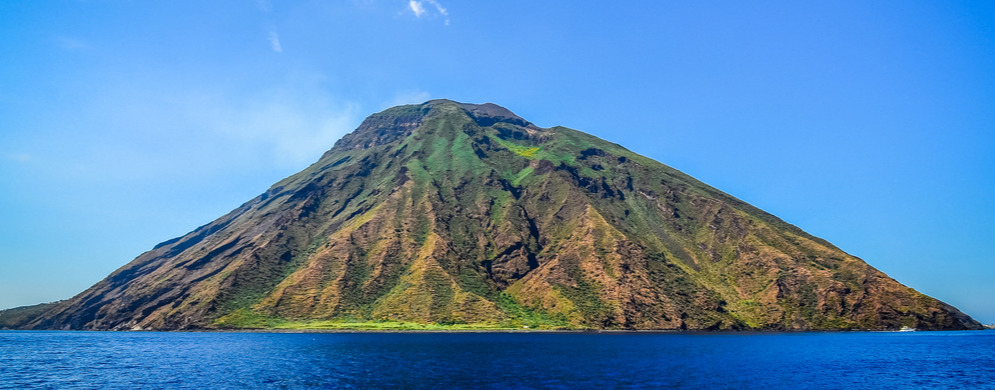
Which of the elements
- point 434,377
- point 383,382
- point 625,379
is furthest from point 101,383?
point 625,379

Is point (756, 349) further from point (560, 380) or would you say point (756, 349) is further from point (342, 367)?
point (342, 367)

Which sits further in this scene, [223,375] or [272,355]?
[272,355]

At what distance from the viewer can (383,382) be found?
67.1 m

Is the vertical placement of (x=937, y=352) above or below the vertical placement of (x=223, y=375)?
below

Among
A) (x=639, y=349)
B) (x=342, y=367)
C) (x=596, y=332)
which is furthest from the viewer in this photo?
(x=596, y=332)

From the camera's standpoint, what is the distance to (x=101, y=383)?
6644cm

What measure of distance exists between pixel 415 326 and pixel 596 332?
234ft

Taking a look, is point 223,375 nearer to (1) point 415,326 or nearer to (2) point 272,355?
(2) point 272,355

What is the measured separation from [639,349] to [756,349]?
30401 millimetres

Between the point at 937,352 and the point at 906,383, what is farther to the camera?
the point at 937,352

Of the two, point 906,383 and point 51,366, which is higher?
point 51,366

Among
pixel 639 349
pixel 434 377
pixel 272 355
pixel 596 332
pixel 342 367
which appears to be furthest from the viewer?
pixel 596 332

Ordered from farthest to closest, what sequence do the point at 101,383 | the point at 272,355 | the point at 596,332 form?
the point at 596,332 < the point at 272,355 < the point at 101,383

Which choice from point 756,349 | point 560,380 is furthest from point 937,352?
point 560,380
